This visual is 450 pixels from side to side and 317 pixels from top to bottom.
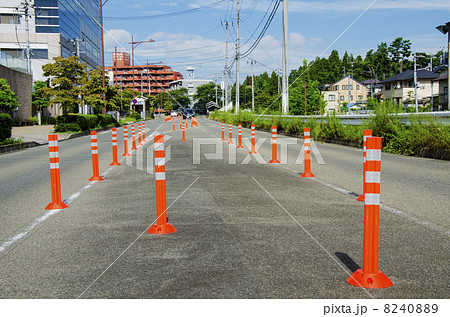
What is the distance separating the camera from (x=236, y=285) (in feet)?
12.9

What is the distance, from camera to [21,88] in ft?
159

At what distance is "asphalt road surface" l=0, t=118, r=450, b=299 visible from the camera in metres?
3.95

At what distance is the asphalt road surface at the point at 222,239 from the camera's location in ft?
13.0

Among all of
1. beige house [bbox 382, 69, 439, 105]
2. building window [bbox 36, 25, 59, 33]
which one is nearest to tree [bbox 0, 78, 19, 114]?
building window [bbox 36, 25, 59, 33]

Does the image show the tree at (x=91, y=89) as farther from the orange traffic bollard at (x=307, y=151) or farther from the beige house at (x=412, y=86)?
the beige house at (x=412, y=86)

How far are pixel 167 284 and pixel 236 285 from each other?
0.59 m

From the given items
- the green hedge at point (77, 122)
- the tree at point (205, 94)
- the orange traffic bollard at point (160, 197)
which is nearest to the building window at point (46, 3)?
the green hedge at point (77, 122)

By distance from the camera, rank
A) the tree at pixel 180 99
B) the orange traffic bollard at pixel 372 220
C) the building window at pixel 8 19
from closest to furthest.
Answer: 1. the orange traffic bollard at pixel 372 220
2. the building window at pixel 8 19
3. the tree at pixel 180 99

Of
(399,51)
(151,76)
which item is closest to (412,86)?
(399,51)

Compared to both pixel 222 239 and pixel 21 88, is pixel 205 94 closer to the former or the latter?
pixel 21 88

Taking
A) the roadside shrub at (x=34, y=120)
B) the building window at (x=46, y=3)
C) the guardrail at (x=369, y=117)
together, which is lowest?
the guardrail at (x=369, y=117)

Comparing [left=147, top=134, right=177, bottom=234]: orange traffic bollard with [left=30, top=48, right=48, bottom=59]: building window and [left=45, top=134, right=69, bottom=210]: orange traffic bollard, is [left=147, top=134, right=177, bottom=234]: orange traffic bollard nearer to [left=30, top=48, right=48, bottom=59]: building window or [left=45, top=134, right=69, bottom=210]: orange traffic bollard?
[left=45, top=134, right=69, bottom=210]: orange traffic bollard

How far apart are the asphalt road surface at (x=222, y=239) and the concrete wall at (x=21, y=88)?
39.1 metres

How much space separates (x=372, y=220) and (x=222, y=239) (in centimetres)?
207
